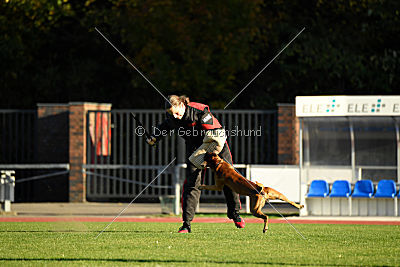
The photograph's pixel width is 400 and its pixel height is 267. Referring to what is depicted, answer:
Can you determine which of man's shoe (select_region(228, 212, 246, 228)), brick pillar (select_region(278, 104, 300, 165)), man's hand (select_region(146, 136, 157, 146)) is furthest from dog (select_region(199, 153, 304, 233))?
brick pillar (select_region(278, 104, 300, 165))

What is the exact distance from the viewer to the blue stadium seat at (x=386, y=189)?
1767cm

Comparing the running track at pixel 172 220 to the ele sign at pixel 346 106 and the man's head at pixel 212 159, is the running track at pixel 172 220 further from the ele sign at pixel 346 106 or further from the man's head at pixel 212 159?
the man's head at pixel 212 159

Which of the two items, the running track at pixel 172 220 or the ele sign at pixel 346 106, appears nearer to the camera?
the running track at pixel 172 220

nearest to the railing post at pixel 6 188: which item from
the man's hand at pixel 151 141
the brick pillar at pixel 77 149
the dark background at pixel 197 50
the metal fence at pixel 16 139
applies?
the brick pillar at pixel 77 149

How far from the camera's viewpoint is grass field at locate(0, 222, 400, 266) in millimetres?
8625

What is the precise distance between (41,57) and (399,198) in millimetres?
15586

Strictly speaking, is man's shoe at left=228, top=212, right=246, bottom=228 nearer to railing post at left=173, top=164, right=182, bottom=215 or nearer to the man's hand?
the man's hand

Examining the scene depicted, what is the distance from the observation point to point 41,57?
95.3 feet

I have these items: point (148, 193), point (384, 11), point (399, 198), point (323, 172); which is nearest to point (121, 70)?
point (148, 193)

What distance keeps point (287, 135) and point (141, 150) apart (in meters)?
4.12

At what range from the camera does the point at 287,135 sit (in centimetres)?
2127

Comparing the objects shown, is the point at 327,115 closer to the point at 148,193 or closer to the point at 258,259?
the point at 148,193

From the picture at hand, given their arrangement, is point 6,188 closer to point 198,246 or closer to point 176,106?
point 176,106

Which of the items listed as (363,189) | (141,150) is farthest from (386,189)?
(141,150)
